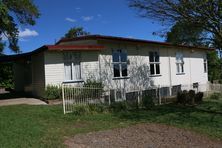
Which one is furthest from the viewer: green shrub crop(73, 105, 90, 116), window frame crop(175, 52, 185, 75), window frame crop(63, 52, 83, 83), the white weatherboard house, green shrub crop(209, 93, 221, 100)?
window frame crop(175, 52, 185, 75)

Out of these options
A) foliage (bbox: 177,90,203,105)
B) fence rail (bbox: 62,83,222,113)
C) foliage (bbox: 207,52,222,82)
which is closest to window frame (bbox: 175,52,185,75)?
fence rail (bbox: 62,83,222,113)

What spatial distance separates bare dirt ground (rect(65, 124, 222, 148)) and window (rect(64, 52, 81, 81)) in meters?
7.96

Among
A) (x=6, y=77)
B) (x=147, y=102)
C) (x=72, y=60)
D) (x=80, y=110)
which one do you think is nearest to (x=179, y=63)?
(x=72, y=60)

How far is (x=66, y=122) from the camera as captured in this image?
10.8m

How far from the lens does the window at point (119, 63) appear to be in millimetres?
19484

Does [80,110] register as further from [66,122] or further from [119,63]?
[119,63]

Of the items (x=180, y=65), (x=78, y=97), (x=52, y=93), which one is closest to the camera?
(x=78, y=97)

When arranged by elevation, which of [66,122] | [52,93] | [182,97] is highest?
[52,93]

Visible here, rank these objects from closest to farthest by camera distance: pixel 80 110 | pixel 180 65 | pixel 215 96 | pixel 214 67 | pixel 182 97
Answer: pixel 80 110 < pixel 182 97 < pixel 215 96 < pixel 180 65 < pixel 214 67

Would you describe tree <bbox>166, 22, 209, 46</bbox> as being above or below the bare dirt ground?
above

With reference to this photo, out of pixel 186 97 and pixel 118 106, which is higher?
pixel 186 97

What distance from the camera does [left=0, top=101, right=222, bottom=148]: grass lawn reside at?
8.24 meters

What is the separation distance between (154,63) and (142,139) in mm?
14368

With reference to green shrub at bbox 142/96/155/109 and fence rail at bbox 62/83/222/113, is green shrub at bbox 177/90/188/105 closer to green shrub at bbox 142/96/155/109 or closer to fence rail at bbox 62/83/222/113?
fence rail at bbox 62/83/222/113
